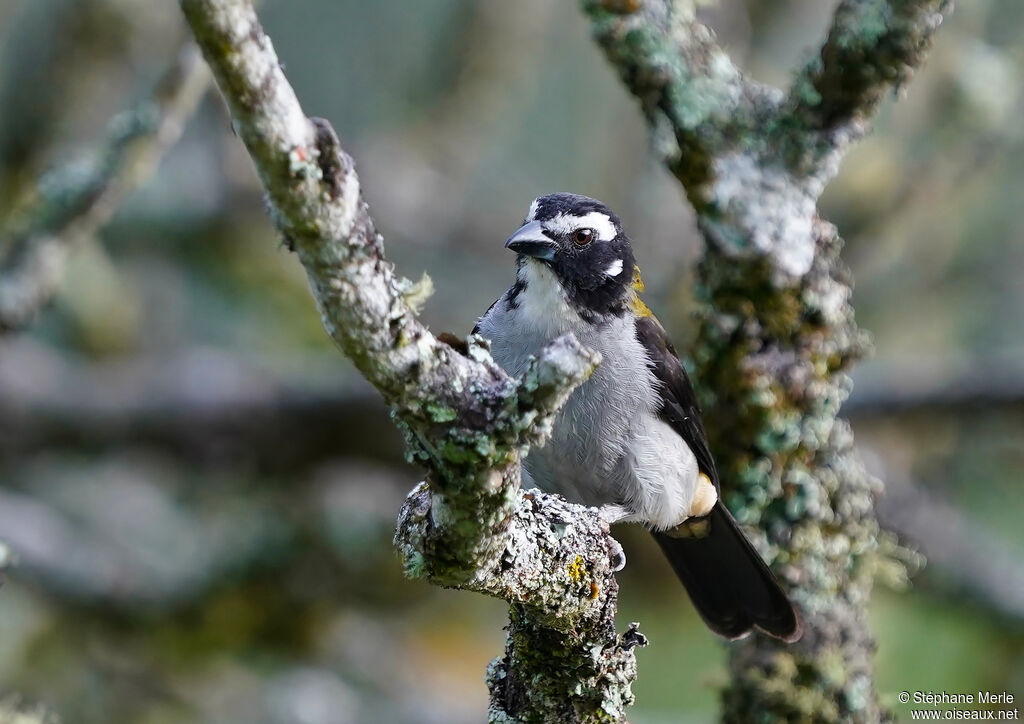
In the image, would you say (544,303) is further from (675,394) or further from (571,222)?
(675,394)

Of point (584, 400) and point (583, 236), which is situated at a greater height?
point (583, 236)

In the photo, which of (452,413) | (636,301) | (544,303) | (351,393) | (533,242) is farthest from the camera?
(351,393)

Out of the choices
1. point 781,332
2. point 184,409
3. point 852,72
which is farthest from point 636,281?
point 184,409

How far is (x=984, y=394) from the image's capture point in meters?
7.00

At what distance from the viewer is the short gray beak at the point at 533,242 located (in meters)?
4.71

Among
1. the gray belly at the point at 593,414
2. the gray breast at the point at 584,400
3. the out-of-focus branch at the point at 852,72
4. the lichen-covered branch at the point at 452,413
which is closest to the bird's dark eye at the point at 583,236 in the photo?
the gray breast at the point at 584,400

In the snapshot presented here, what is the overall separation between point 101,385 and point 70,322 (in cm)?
165

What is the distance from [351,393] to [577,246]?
3162mm

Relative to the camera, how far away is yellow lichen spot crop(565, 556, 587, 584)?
3.21 m

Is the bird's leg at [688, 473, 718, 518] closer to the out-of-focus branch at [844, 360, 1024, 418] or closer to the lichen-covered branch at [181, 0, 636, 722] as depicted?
the lichen-covered branch at [181, 0, 636, 722]

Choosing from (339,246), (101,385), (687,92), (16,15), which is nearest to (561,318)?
(687,92)

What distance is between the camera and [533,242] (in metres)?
4.75

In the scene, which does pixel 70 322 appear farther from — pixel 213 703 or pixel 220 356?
pixel 213 703

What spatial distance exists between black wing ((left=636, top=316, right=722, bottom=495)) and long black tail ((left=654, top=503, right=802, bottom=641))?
29 centimetres
